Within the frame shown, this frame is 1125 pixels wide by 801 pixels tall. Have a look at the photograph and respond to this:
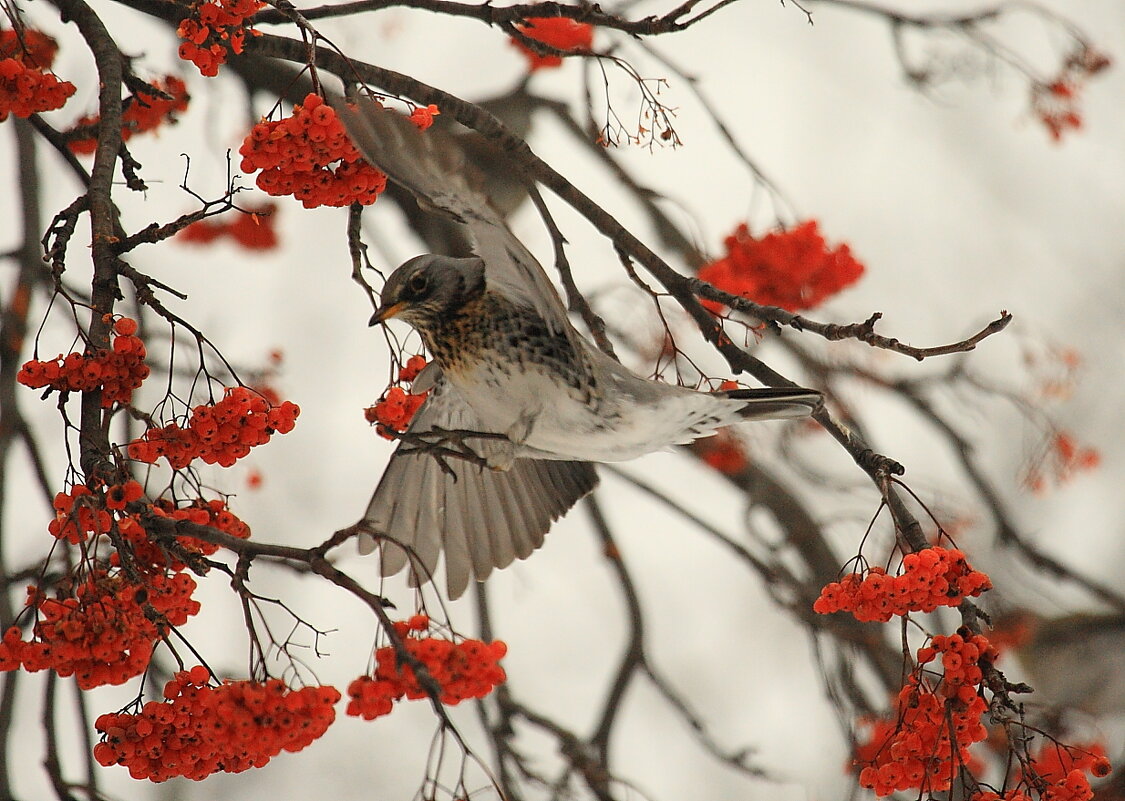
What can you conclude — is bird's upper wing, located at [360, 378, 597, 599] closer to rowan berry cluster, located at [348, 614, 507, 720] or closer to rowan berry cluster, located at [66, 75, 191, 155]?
rowan berry cluster, located at [66, 75, 191, 155]

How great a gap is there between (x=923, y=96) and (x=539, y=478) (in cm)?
203

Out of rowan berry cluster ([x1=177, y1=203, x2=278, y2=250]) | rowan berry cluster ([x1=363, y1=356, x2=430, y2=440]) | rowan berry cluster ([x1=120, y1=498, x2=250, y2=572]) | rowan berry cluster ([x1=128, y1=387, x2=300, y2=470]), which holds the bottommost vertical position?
rowan berry cluster ([x1=120, y1=498, x2=250, y2=572])

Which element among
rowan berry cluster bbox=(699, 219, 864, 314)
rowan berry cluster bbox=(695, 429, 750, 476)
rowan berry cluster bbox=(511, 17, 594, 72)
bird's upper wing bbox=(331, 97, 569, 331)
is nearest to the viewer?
bird's upper wing bbox=(331, 97, 569, 331)

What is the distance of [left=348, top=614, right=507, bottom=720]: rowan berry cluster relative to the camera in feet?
5.81

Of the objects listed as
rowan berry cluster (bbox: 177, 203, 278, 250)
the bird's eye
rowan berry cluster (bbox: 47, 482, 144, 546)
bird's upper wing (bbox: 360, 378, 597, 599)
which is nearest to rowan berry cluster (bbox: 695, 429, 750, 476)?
bird's upper wing (bbox: 360, 378, 597, 599)

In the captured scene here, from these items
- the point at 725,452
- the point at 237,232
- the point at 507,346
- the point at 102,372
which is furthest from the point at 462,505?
the point at 237,232

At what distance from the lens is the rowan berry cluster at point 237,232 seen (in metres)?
4.67

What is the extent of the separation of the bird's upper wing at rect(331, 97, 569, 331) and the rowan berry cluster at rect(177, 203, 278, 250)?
8.42ft

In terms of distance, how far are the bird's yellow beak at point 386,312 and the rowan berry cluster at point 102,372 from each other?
66 centimetres

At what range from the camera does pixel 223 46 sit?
2109 mm

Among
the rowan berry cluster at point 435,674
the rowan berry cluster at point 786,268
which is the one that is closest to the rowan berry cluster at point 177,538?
the rowan berry cluster at point 435,674

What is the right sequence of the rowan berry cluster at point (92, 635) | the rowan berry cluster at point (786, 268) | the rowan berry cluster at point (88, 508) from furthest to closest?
the rowan berry cluster at point (786, 268) < the rowan berry cluster at point (92, 635) < the rowan berry cluster at point (88, 508)

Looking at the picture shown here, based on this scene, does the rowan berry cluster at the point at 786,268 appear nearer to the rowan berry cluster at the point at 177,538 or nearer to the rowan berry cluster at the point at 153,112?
the rowan berry cluster at the point at 153,112

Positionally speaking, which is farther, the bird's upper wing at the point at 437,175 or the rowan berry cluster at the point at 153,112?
the rowan berry cluster at the point at 153,112
